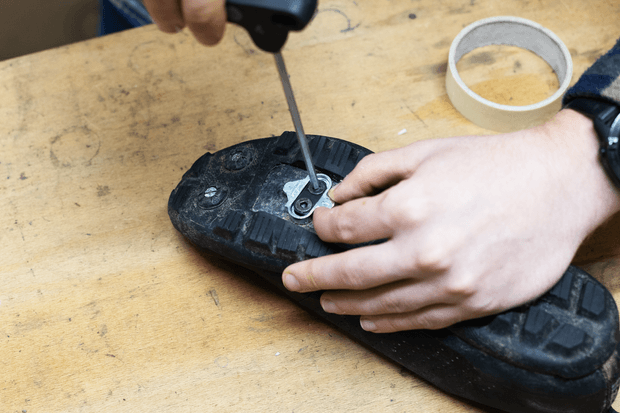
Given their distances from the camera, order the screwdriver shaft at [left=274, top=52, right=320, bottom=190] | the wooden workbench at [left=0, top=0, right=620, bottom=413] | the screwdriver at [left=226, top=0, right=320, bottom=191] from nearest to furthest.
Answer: the screwdriver at [left=226, top=0, right=320, bottom=191], the screwdriver shaft at [left=274, top=52, right=320, bottom=190], the wooden workbench at [left=0, top=0, right=620, bottom=413]

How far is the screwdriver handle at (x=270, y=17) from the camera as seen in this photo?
0.46 m

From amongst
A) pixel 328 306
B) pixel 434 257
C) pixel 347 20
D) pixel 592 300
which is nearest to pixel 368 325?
pixel 328 306

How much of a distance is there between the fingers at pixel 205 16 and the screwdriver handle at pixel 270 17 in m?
0.01

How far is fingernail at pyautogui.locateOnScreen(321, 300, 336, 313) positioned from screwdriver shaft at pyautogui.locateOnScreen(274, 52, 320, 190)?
0.52 ft

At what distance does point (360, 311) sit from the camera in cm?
58

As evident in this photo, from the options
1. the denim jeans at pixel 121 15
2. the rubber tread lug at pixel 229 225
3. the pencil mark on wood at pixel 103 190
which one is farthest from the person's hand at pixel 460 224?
the denim jeans at pixel 121 15

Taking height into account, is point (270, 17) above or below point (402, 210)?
above

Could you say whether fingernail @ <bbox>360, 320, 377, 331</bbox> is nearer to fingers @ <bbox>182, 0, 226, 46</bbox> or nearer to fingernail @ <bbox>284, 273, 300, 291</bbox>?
fingernail @ <bbox>284, 273, 300, 291</bbox>

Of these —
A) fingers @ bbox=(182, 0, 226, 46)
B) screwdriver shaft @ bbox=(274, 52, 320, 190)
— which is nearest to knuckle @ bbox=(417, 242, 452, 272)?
screwdriver shaft @ bbox=(274, 52, 320, 190)

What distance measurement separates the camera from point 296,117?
0.60 m

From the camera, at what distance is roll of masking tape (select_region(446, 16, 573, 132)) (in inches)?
29.9

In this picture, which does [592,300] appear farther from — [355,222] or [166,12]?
[166,12]

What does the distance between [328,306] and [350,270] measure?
0.31 feet

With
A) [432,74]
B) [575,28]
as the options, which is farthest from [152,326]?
[575,28]
